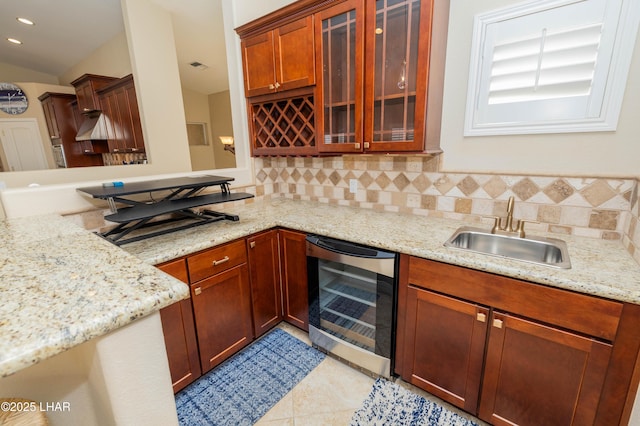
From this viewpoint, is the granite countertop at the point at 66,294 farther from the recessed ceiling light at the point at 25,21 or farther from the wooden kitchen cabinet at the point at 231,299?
the recessed ceiling light at the point at 25,21

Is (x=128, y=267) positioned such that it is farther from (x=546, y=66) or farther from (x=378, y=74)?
(x=546, y=66)

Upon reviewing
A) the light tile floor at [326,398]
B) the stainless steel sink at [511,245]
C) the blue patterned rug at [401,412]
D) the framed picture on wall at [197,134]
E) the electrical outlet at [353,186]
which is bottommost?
the light tile floor at [326,398]

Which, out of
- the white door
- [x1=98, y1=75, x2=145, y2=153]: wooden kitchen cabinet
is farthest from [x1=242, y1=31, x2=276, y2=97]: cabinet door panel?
the white door

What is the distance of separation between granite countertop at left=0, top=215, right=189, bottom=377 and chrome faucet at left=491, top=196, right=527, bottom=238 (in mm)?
1629

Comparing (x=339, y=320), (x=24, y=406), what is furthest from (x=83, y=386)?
(x=339, y=320)

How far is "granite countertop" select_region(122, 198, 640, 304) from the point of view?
41.0 inches

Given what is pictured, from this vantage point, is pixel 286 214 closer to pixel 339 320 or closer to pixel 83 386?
pixel 339 320

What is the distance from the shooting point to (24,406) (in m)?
0.69

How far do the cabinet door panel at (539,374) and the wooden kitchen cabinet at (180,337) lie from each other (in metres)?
1.53

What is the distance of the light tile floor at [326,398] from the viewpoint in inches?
57.4

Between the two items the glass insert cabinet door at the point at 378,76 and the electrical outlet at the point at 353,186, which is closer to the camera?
the glass insert cabinet door at the point at 378,76

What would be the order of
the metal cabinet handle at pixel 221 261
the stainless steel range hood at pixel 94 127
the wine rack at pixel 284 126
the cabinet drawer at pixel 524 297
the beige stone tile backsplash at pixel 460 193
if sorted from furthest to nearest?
the stainless steel range hood at pixel 94 127 < the wine rack at pixel 284 126 < the metal cabinet handle at pixel 221 261 < the beige stone tile backsplash at pixel 460 193 < the cabinet drawer at pixel 524 297

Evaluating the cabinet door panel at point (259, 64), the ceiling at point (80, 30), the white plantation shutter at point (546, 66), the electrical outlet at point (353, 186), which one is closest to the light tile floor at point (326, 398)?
the electrical outlet at point (353, 186)

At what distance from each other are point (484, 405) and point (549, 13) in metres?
1.97
